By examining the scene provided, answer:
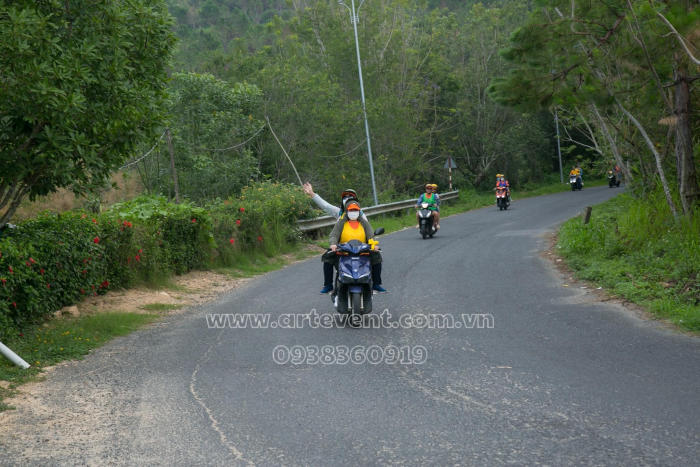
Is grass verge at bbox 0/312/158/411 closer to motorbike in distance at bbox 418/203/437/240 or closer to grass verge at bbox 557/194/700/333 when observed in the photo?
grass verge at bbox 557/194/700/333

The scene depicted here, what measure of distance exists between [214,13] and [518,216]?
Result: 216 feet

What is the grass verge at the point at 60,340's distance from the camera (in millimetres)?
7664

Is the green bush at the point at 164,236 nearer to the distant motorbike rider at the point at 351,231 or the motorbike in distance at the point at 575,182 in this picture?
the distant motorbike rider at the point at 351,231

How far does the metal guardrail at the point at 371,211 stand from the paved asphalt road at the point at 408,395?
11.3 metres

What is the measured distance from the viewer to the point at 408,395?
6156 mm

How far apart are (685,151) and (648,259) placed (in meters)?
2.55

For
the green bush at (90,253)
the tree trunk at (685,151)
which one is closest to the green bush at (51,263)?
the green bush at (90,253)

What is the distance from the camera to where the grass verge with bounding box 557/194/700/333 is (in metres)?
9.66

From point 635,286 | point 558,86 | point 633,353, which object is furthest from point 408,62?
point 633,353

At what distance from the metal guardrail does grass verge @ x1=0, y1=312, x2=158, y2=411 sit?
11.3 metres

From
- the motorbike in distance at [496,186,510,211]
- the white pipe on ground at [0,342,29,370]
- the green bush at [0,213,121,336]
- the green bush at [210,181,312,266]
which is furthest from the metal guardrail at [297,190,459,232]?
the white pipe on ground at [0,342,29,370]

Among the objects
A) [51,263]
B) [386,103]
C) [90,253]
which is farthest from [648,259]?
[386,103]

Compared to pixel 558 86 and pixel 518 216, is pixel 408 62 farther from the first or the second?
pixel 558 86

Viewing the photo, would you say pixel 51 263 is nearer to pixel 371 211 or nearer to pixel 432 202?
pixel 432 202
